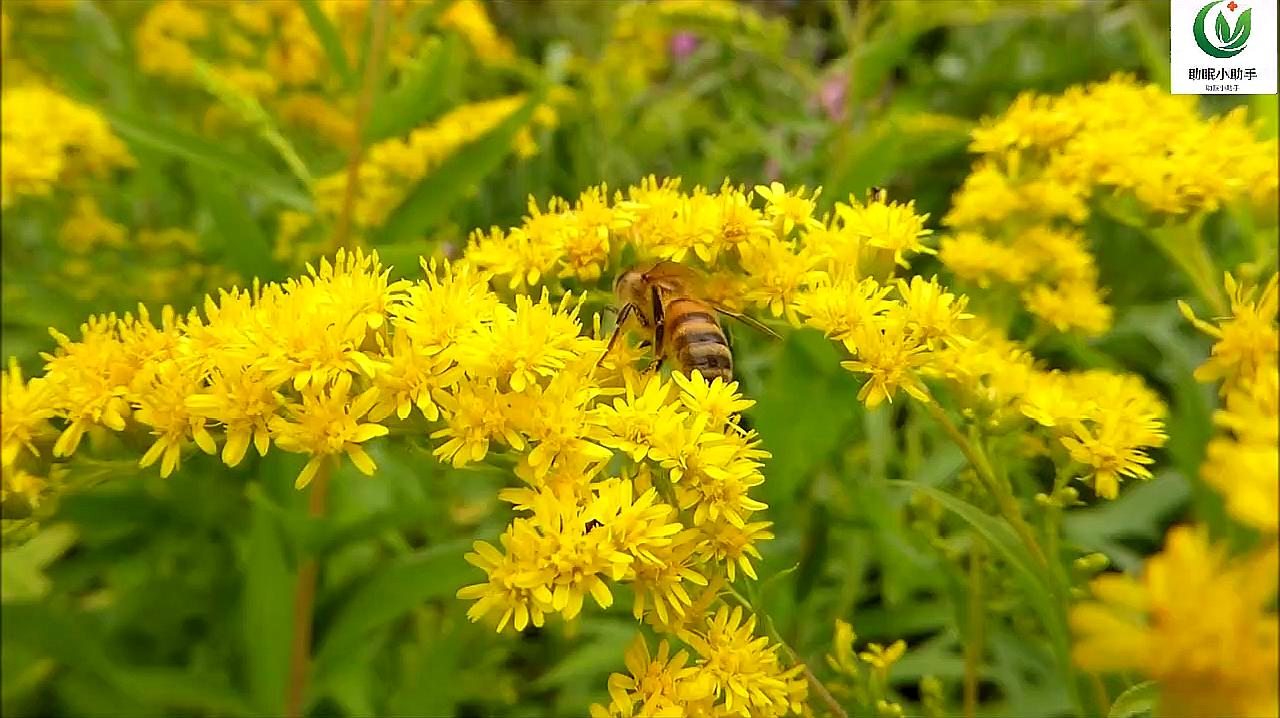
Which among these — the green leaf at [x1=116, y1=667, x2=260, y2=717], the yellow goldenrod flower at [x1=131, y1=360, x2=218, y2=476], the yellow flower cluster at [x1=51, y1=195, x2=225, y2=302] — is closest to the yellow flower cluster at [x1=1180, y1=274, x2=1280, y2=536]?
the yellow goldenrod flower at [x1=131, y1=360, x2=218, y2=476]

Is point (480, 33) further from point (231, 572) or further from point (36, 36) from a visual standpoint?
point (231, 572)

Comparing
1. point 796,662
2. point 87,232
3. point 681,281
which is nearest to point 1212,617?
point 796,662

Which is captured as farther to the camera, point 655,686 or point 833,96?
point 833,96

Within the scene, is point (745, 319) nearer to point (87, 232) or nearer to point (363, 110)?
point (363, 110)

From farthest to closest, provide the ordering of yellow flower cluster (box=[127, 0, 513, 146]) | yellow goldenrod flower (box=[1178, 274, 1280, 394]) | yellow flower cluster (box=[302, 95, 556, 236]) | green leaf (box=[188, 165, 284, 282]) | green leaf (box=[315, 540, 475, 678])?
yellow flower cluster (box=[127, 0, 513, 146]), yellow flower cluster (box=[302, 95, 556, 236]), green leaf (box=[188, 165, 284, 282]), green leaf (box=[315, 540, 475, 678]), yellow goldenrod flower (box=[1178, 274, 1280, 394])

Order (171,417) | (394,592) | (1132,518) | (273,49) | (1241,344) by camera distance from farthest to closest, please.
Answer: (273,49) < (1132,518) < (394,592) < (171,417) < (1241,344)

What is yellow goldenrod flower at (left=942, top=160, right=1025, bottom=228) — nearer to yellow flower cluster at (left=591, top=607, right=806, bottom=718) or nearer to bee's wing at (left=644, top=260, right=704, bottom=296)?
bee's wing at (left=644, top=260, right=704, bottom=296)
